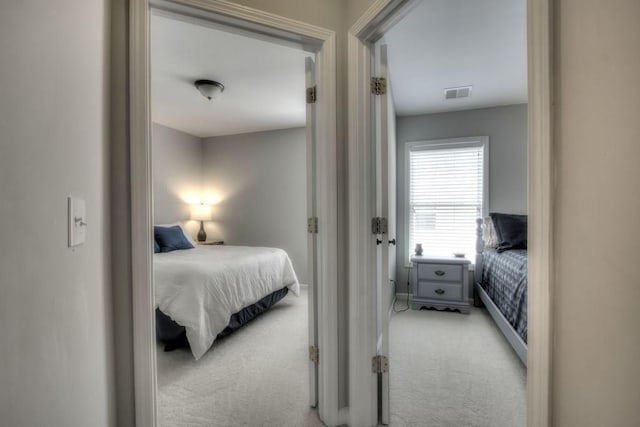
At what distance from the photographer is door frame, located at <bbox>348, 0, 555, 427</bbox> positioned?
0.63m

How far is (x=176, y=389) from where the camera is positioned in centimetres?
188

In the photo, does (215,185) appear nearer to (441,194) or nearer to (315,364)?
(441,194)

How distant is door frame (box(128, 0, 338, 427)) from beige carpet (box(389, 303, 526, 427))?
0.58 m

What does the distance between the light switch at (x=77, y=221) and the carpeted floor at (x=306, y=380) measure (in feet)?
4.47

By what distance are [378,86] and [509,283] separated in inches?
78.5

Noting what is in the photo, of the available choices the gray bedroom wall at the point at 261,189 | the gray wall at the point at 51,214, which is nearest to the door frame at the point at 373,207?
the gray wall at the point at 51,214

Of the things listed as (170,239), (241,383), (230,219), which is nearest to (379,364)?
(241,383)

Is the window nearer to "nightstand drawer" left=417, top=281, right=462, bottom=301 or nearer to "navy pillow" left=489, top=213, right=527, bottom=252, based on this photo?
"navy pillow" left=489, top=213, right=527, bottom=252

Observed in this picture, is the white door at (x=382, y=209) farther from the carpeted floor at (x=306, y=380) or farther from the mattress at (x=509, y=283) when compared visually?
the mattress at (x=509, y=283)

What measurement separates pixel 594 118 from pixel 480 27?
2.04 m

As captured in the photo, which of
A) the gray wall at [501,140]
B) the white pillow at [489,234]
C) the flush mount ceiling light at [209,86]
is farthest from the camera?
the gray wall at [501,140]

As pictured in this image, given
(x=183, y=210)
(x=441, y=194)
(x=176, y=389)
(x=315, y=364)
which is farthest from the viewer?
(x=183, y=210)

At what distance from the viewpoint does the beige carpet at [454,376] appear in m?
1.61

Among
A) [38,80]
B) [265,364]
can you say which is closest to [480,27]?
[38,80]
